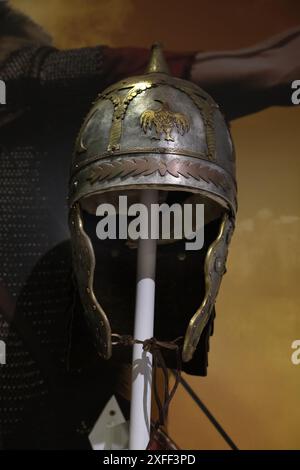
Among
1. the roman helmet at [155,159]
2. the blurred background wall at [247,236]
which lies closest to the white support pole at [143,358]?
the roman helmet at [155,159]

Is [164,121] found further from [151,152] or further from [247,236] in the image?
[247,236]

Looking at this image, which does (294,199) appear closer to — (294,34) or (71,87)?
(294,34)

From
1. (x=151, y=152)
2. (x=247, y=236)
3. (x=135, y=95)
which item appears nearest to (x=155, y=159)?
(x=151, y=152)

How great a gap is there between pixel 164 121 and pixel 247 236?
641mm

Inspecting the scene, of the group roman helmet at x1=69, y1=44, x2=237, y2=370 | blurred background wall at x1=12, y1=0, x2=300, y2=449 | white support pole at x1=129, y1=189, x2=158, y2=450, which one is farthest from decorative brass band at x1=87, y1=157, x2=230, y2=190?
blurred background wall at x1=12, y1=0, x2=300, y2=449

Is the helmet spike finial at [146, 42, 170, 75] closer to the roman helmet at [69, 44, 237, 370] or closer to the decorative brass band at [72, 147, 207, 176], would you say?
the roman helmet at [69, 44, 237, 370]

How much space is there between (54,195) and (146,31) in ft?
2.34

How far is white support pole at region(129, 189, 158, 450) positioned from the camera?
54.1 inches

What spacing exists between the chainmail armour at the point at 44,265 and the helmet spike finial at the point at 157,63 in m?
0.39

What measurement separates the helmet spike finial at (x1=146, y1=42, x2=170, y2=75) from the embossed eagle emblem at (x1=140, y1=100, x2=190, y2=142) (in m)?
0.22

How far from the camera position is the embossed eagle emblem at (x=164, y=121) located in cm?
136

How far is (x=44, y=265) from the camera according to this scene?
184 centimetres

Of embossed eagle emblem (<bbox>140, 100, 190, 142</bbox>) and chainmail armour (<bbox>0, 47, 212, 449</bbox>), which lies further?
chainmail armour (<bbox>0, 47, 212, 449</bbox>)

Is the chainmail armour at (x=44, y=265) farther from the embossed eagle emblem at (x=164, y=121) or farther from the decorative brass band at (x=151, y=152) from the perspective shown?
the embossed eagle emblem at (x=164, y=121)
